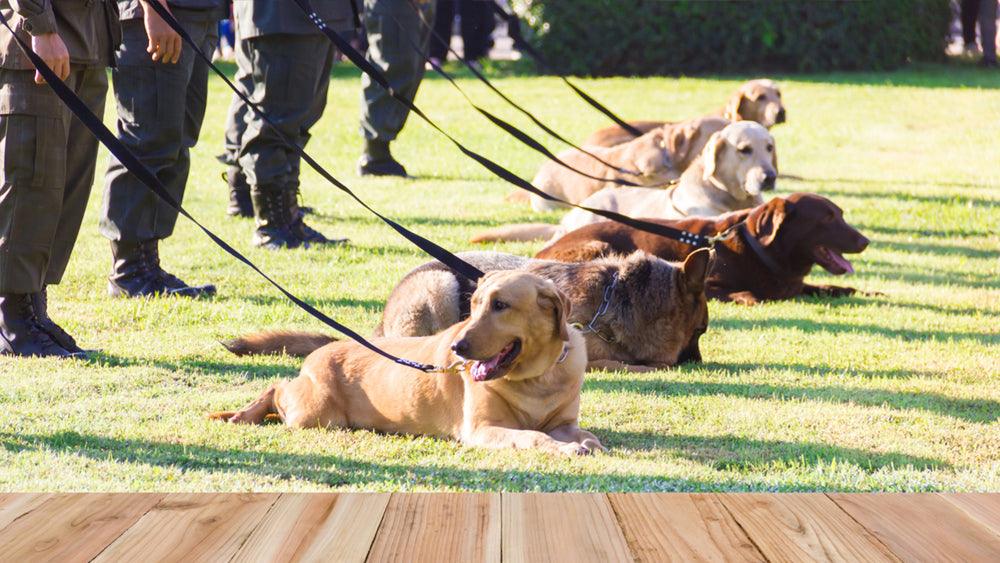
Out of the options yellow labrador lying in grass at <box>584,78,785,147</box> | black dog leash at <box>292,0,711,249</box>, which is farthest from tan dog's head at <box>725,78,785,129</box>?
black dog leash at <box>292,0,711,249</box>

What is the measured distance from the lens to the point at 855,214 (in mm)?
10062

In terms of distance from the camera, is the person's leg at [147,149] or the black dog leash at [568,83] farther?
the person's leg at [147,149]

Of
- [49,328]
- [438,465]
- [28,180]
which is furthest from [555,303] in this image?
[49,328]

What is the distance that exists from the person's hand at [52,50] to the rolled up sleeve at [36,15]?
0.02m

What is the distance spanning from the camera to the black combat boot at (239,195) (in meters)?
9.17

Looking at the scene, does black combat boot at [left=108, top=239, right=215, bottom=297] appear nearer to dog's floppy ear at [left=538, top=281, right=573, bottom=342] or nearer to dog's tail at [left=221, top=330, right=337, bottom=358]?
dog's tail at [left=221, top=330, right=337, bottom=358]

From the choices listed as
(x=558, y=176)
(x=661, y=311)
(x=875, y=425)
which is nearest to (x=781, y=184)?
(x=558, y=176)

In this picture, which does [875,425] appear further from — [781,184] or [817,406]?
[781,184]

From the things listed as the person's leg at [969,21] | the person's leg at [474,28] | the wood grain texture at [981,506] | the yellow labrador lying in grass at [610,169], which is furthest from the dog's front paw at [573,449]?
the person's leg at [969,21]

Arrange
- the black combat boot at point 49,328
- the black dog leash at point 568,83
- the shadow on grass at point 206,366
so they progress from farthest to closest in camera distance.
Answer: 1. the black dog leash at point 568,83
2. the black combat boot at point 49,328
3. the shadow on grass at point 206,366

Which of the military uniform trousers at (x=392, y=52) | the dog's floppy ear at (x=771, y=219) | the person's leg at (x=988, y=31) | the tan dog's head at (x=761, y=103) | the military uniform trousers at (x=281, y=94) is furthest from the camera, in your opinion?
the person's leg at (x=988, y=31)

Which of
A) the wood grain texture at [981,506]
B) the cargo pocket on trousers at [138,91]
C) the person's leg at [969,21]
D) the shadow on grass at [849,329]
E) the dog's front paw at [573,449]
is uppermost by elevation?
the person's leg at [969,21]

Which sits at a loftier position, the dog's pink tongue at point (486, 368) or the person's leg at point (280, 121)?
the person's leg at point (280, 121)

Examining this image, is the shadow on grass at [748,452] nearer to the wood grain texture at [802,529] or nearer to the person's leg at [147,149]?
the wood grain texture at [802,529]
